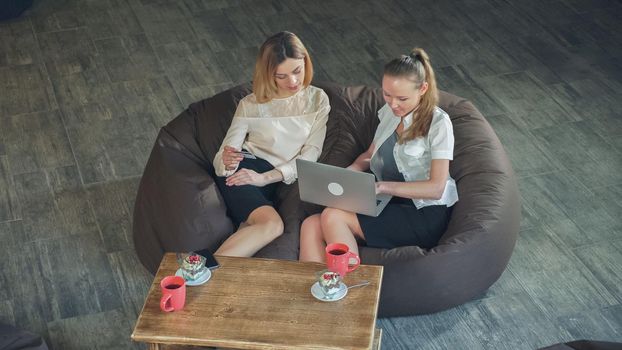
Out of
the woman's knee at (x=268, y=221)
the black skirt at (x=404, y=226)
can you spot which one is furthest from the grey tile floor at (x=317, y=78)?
the woman's knee at (x=268, y=221)

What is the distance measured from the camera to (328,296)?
3.12 metres

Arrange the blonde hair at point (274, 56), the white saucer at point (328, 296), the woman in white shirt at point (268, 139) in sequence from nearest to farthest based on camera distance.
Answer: the white saucer at point (328, 296)
the blonde hair at point (274, 56)
the woman in white shirt at point (268, 139)

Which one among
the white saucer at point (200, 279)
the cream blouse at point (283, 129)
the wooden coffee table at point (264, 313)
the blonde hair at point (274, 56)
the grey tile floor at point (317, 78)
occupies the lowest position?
the grey tile floor at point (317, 78)

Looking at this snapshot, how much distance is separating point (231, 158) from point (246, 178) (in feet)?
0.35

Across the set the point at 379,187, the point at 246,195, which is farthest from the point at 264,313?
the point at 246,195

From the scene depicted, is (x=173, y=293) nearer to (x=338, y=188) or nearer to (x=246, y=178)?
(x=338, y=188)

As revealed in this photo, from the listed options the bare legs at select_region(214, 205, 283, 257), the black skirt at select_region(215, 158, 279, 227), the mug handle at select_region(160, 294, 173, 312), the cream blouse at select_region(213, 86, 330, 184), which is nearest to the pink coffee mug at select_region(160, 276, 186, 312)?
the mug handle at select_region(160, 294, 173, 312)

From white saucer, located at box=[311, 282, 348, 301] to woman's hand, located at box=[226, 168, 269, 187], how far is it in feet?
2.92

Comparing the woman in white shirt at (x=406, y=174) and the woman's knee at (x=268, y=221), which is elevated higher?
the woman in white shirt at (x=406, y=174)

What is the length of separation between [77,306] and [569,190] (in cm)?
230

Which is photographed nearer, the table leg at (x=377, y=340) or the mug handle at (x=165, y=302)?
the mug handle at (x=165, y=302)

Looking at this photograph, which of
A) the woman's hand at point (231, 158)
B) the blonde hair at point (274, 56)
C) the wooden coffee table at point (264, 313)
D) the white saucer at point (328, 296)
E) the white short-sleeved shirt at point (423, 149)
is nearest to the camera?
the wooden coffee table at point (264, 313)

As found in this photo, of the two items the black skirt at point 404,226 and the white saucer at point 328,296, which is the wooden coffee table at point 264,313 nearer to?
the white saucer at point 328,296

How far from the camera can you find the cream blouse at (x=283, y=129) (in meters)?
4.00
